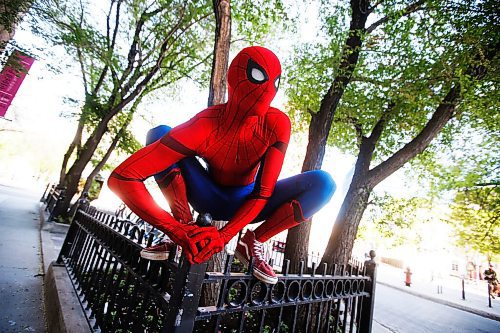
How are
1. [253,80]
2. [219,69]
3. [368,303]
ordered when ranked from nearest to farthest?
1. [253,80]
2. [368,303]
3. [219,69]

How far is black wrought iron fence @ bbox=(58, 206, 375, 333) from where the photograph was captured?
1.27 m

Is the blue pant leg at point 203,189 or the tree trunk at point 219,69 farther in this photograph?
the tree trunk at point 219,69

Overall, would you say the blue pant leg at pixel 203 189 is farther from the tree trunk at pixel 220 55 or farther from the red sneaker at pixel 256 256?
the tree trunk at pixel 220 55

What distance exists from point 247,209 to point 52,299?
2807 millimetres

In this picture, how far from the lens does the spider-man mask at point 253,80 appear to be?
1.45 metres

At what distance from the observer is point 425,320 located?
803 centimetres

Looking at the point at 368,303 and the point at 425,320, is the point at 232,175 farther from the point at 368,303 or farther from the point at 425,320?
the point at 425,320

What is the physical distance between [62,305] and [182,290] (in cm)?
207

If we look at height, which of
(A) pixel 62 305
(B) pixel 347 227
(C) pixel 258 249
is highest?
(B) pixel 347 227

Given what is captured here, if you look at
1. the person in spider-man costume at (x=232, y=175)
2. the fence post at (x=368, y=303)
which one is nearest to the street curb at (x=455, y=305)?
the fence post at (x=368, y=303)

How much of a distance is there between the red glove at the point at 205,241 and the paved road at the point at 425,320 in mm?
5991

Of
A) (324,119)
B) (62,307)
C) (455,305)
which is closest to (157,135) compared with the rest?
(62,307)

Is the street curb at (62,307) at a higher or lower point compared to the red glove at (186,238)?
lower

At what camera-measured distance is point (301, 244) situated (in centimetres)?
493
